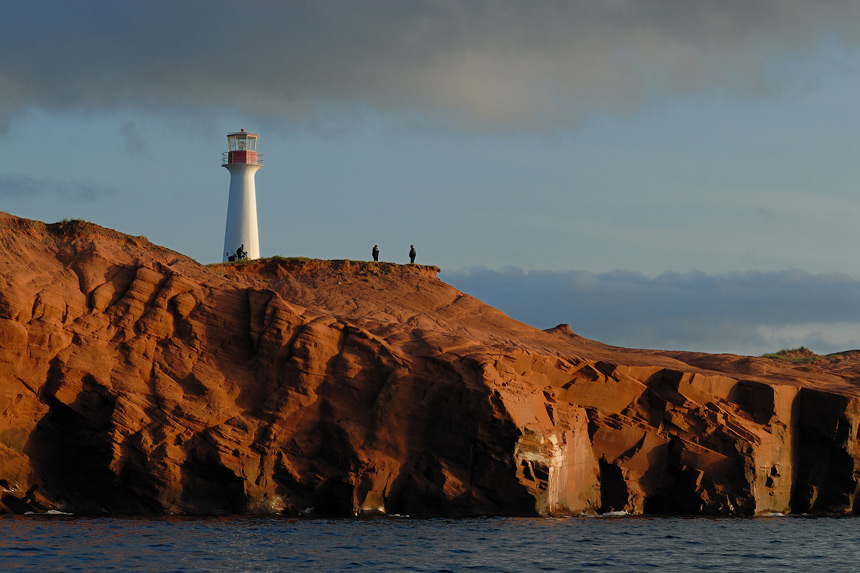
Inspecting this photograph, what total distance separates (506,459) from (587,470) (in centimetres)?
472

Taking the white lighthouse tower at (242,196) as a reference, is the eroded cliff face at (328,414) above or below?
below

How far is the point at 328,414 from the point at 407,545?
982cm

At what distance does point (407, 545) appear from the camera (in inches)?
1248

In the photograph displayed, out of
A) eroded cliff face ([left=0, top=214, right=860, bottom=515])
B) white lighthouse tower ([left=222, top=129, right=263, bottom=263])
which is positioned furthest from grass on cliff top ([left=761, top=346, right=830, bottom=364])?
white lighthouse tower ([left=222, top=129, right=263, bottom=263])

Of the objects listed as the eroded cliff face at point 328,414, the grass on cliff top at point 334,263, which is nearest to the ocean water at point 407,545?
the eroded cliff face at point 328,414

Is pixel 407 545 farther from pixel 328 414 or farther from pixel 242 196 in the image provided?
pixel 242 196

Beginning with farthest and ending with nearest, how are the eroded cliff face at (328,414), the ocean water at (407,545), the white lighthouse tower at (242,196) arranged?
the white lighthouse tower at (242,196)
the eroded cliff face at (328,414)
the ocean water at (407,545)

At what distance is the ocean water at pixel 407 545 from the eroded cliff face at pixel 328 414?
2.03 metres

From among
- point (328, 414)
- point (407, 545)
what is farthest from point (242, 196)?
point (407, 545)

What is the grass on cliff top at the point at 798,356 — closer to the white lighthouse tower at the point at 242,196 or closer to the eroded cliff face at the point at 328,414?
the eroded cliff face at the point at 328,414

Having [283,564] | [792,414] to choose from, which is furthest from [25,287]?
[792,414]

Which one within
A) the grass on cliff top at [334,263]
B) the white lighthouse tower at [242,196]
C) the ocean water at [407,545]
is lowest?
the ocean water at [407,545]

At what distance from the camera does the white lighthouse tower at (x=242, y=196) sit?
69250mm

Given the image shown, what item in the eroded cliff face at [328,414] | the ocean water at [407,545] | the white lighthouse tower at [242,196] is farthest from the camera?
the white lighthouse tower at [242,196]
